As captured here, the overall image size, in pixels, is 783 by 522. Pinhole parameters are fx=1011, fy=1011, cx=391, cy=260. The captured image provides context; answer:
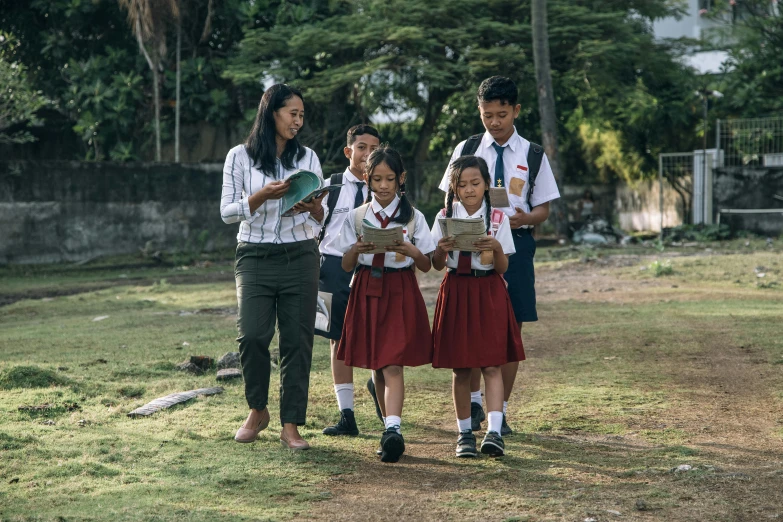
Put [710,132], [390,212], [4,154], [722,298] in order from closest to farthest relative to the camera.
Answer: [390,212]
[722,298]
[4,154]
[710,132]

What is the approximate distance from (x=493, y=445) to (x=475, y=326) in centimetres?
59

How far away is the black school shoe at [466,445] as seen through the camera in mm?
4797

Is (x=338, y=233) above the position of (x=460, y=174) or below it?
below

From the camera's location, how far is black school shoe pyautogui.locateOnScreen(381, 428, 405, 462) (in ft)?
15.4

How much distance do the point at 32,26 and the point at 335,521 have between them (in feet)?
67.0

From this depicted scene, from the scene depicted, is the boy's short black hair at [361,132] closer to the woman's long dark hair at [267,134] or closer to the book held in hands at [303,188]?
the woman's long dark hair at [267,134]

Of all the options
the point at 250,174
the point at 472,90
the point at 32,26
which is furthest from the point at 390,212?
the point at 32,26

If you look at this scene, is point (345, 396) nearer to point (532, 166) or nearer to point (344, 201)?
point (344, 201)

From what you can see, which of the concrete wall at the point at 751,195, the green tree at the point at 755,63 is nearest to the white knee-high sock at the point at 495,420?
the concrete wall at the point at 751,195

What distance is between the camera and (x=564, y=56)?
21719 millimetres

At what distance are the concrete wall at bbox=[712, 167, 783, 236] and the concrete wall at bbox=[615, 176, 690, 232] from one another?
296 cm

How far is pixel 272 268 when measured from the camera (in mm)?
5102

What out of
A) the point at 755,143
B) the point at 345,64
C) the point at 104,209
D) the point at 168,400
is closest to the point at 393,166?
the point at 168,400

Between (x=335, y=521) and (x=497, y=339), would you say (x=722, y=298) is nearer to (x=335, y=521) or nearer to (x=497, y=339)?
(x=497, y=339)
